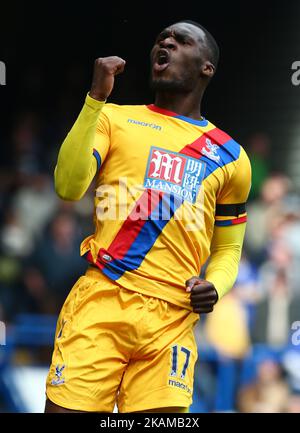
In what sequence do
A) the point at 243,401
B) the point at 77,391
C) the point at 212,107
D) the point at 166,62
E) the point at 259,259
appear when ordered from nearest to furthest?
the point at 77,391 < the point at 166,62 < the point at 243,401 < the point at 259,259 < the point at 212,107

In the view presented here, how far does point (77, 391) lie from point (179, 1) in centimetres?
716

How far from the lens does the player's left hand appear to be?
176 inches

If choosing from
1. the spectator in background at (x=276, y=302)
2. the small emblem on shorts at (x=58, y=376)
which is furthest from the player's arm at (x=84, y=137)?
the spectator in background at (x=276, y=302)

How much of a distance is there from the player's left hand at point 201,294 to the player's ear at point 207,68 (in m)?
1.09

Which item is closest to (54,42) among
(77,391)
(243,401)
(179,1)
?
(179,1)

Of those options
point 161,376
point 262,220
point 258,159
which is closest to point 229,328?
point 262,220

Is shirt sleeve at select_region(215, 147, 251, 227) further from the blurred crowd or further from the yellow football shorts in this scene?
the blurred crowd

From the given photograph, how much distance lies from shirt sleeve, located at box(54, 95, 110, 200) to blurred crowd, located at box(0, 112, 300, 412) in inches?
218

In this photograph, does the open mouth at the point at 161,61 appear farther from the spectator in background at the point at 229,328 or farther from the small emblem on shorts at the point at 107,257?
the spectator in background at the point at 229,328

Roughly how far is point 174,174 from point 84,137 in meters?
0.57

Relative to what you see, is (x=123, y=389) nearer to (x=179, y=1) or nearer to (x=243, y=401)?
(x=243, y=401)

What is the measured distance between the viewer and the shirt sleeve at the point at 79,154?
4301 mm

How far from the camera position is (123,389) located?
177 inches

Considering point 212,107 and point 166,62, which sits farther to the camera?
point 212,107
